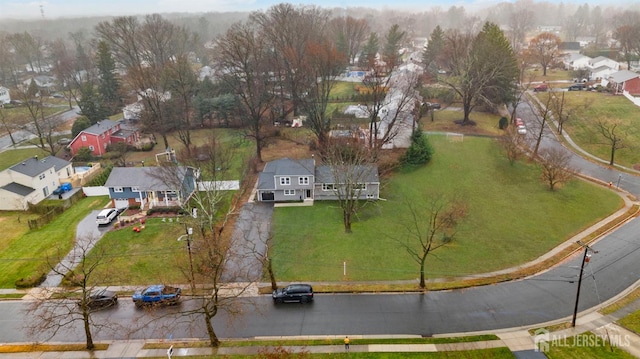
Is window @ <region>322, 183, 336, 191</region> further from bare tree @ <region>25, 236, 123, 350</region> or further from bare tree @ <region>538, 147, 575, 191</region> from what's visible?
bare tree @ <region>538, 147, 575, 191</region>

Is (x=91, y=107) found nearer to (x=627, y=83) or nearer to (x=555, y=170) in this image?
(x=555, y=170)

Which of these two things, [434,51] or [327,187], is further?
[434,51]

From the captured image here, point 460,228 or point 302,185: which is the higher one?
point 302,185

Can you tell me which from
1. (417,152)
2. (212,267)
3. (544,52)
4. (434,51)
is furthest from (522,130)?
(544,52)

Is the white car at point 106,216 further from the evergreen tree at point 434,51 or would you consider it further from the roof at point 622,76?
the roof at point 622,76

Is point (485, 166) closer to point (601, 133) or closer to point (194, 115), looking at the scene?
point (601, 133)

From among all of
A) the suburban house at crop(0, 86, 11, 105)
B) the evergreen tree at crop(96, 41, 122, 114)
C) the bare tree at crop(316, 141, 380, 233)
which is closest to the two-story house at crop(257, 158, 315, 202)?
the bare tree at crop(316, 141, 380, 233)
